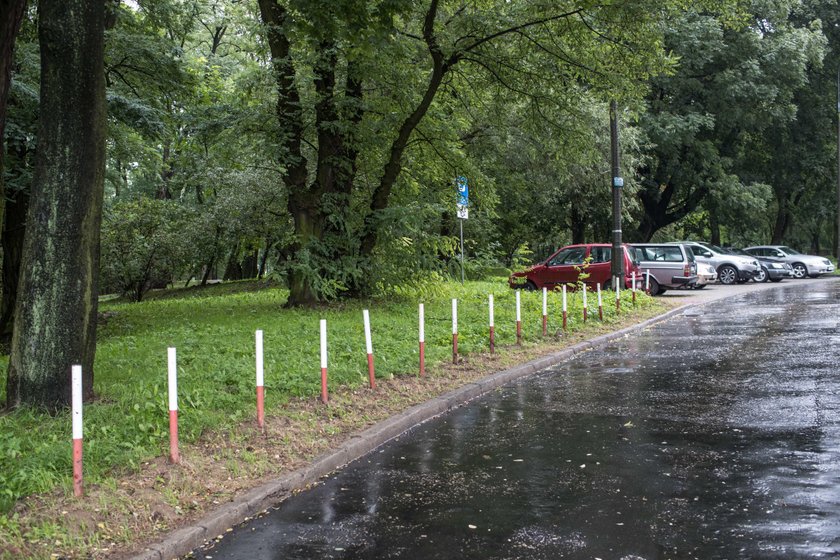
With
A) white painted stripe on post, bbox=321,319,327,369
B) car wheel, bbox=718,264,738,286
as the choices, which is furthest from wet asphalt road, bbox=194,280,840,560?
car wheel, bbox=718,264,738,286

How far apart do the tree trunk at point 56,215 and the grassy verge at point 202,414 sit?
48cm

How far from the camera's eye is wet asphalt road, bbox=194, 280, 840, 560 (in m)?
4.95

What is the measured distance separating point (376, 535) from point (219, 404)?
10.6ft

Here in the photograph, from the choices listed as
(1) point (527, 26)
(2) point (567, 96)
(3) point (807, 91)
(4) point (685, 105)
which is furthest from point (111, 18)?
(3) point (807, 91)

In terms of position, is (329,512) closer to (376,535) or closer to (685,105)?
(376,535)

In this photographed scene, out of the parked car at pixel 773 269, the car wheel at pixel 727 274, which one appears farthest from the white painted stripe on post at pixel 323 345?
the parked car at pixel 773 269

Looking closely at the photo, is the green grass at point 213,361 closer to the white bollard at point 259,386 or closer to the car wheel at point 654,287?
the white bollard at point 259,386

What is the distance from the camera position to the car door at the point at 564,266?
2536 cm

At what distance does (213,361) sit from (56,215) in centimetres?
342

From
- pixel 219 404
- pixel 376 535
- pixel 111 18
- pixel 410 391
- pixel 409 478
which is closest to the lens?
pixel 376 535

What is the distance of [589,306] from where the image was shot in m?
18.9

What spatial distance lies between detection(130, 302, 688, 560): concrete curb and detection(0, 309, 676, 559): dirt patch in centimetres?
12

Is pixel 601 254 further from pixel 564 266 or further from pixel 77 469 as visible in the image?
pixel 77 469

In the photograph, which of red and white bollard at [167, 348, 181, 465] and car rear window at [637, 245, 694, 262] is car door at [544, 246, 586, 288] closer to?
car rear window at [637, 245, 694, 262]
